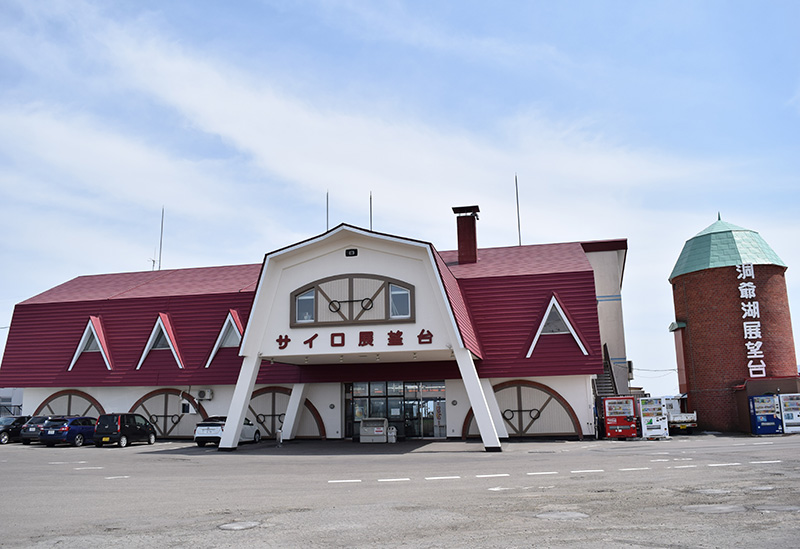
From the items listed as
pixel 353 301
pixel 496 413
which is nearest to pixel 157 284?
pixel 353 301

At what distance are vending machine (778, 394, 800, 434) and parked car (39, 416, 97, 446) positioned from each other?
28.6 metres

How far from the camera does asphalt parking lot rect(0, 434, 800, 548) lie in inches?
328

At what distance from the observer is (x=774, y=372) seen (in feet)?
101

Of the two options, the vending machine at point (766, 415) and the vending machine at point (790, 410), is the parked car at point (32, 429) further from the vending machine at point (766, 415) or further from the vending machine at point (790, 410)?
the vending machine at point (790, 410)

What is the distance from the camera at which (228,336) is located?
104 ft

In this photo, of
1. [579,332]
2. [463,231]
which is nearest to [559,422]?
[579,332]

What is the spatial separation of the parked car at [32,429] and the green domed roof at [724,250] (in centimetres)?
3061

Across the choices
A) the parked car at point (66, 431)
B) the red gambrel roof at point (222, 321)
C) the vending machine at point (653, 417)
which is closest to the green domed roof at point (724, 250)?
the red gambrel roof at point (222, 321)

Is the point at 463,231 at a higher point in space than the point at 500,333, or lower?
higher

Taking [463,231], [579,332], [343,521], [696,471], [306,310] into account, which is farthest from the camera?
[463,231]

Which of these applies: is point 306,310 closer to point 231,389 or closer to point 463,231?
point 231,389

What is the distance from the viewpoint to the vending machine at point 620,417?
27078 mm

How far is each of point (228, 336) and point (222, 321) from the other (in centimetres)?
76

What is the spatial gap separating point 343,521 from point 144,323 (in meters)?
26.3
